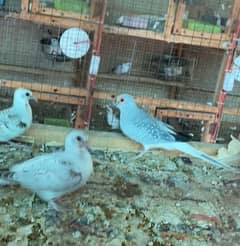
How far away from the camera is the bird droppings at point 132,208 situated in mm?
1037

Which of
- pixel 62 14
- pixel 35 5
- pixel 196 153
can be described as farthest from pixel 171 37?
pixel 196 153

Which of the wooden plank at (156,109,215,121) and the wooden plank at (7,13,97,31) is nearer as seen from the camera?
the wooden plank at (7,13,97,31)

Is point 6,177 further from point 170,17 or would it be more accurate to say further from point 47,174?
point 170,17

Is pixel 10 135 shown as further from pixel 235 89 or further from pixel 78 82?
pixel 235 89

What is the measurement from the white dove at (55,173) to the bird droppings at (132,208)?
1.8 inches

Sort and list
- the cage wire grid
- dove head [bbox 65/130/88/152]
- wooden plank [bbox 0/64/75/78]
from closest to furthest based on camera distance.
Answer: dove head [bbox 65/130/88/152] → the cage wire grid → wooden plank [bbox 0/64/75/78]

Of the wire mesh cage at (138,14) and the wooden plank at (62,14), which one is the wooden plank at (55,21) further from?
the wire mesh cage at (138,14)

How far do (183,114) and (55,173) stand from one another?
126 cm

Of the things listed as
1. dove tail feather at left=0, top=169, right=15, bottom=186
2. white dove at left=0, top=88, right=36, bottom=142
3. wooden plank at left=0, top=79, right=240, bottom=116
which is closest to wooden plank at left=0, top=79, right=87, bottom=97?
wooden plank at left=0, top=79, right=240, bottom=116

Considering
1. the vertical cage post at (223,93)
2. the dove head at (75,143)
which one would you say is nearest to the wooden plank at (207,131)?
the vertical cage post at (223,93)

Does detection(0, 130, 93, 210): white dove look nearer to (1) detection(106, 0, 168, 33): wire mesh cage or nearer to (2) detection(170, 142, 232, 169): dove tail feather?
(2) detection(170, 142, 232, 169): dove tail feather

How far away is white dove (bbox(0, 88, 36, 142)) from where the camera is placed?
1468 millimetres

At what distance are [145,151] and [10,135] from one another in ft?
1.50

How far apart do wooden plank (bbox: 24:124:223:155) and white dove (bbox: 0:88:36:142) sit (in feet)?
0.12
